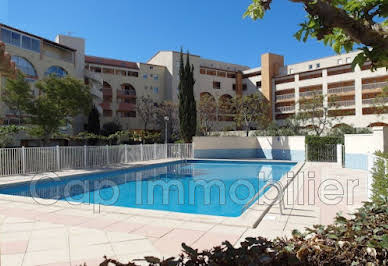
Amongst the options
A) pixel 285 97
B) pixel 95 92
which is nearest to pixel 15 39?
pixel 95 92

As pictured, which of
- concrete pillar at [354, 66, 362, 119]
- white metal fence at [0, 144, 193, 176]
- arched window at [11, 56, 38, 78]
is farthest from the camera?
concrete pillar at [354, 66, 362, 119]

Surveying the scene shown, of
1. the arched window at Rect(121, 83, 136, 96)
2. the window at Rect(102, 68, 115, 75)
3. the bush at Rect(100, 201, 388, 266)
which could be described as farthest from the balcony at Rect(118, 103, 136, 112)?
the bush at Rect(100, 201, 388, 266)

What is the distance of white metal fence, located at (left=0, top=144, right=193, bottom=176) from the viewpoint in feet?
38.9

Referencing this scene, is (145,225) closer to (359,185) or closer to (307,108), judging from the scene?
(359,185)

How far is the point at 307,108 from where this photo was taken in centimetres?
2641

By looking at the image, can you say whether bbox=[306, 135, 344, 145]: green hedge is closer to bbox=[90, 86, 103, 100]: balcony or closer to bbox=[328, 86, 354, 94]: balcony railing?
bbox=[328, 86, 354, 94]: balcony railing

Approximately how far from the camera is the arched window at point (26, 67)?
25469mm

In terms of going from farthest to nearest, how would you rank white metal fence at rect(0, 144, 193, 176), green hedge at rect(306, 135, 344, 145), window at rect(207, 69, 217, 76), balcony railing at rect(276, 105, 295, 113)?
window at rect(207, 69, 217, 76), balcony railing at rect(276, 105, 295, 113), green hedge at rect(306, 135, 344, 145), white metal fence at rect(0, 144, 193, 176)

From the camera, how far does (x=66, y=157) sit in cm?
1382

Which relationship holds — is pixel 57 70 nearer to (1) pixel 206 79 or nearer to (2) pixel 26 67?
(2) pixel 26 67

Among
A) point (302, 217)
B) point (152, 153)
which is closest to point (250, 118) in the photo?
point (152, 153)

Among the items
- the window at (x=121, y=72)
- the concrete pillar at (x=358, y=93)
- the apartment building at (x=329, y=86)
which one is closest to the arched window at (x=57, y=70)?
the window at (x=121, y=72)

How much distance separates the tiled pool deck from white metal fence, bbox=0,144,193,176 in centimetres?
592

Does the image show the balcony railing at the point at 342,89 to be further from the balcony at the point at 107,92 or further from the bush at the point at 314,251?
the bush at the point at 314,251
